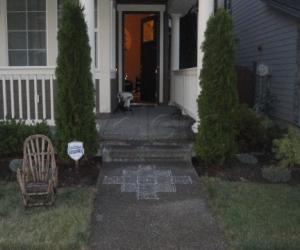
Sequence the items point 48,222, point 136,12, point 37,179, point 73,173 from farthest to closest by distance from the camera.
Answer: point 136,12
point 73,173
point 37,179
point 48,222

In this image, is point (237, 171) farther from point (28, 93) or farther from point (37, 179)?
point (28, 93)

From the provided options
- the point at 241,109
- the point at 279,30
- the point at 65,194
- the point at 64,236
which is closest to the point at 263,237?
the point at 64,236

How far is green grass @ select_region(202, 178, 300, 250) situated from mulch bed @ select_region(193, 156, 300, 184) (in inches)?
12.0

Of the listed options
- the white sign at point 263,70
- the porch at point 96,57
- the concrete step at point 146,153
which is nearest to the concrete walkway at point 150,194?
the concrete step at point 146,153

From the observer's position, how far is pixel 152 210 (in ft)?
16.5

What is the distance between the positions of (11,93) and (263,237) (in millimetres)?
5046

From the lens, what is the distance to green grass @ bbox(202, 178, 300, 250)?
4.16m

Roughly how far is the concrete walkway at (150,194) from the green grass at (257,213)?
0.15m

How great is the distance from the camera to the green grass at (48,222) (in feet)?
13.5

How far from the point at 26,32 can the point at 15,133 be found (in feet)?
11.5

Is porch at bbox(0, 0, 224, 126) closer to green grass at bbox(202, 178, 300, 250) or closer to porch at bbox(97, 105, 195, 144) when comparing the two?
porch at bbox(97, 105, 195, 144)

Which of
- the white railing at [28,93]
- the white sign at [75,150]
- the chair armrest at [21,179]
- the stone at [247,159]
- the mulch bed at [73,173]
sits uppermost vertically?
the white railing at [28,93]

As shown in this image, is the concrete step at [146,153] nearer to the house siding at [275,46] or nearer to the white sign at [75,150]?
the white sign at [75,150]

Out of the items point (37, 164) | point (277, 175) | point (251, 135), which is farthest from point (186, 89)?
point (37, 164)
